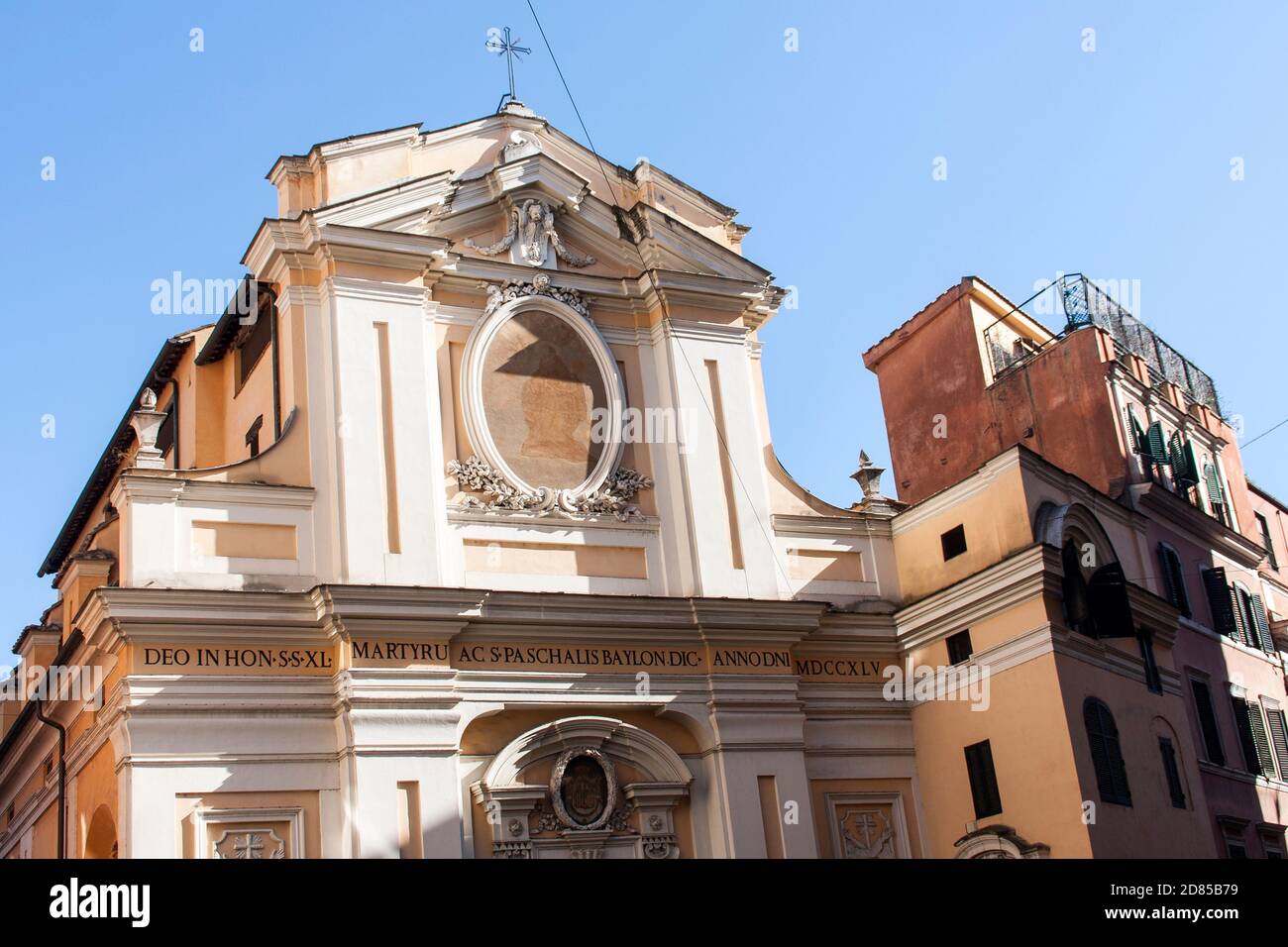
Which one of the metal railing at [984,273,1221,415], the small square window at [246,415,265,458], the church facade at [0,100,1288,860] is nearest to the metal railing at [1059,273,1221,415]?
the metal railing at [984,273,1221,415]

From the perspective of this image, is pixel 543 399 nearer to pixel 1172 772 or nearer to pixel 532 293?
pixel 532 293

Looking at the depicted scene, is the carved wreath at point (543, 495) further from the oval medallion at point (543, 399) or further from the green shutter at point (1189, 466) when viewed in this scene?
the green shutter at point (1189, 466)

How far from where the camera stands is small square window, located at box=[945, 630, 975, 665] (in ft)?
61.9

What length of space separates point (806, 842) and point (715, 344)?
6118mm

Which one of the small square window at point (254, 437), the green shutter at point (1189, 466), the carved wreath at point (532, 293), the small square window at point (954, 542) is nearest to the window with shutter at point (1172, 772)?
the small square window at point (954, 542)

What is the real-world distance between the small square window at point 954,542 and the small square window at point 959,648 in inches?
38.5

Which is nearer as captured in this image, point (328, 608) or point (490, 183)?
point (328, 608)

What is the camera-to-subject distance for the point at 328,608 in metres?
16.4

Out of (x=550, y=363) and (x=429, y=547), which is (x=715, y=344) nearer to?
(x=550, y=363)

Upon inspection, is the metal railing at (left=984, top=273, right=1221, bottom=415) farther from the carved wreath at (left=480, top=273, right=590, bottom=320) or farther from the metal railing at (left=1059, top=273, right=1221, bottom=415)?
the carved wreath at (left=480, top=273, right=590, bottom=320)

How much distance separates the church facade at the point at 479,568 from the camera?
16.3 metres

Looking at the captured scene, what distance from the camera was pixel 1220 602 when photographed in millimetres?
24406
